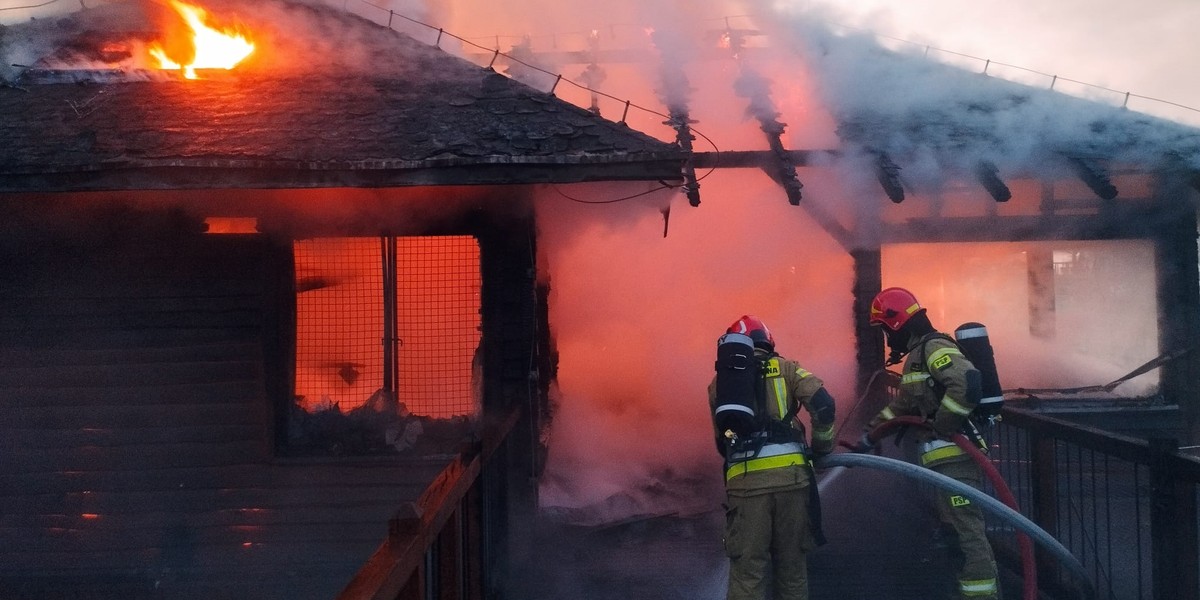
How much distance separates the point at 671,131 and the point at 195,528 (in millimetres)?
6131

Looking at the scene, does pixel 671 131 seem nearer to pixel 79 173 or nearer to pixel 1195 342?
pixel 79 173

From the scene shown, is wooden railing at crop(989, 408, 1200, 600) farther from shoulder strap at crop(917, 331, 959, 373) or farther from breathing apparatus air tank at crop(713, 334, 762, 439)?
breathing apparatus air tank at crop(713, 334, 762, 439)

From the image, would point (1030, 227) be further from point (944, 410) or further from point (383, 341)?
point (383, 341)

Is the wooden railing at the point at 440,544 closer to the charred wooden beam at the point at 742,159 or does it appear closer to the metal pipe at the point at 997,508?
the metal pipe at the point at 997,508

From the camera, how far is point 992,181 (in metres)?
6.68

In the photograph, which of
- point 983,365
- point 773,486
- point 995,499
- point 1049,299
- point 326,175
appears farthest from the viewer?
point 1049,299

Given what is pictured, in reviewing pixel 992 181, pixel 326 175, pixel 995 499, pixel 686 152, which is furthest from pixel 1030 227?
pixel 326 175

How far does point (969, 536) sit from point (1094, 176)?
14.1 ft

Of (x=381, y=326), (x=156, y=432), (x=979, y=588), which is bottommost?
(x=979, y=588)

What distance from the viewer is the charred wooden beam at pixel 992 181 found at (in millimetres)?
6535

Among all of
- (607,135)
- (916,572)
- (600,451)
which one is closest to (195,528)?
(600,451)

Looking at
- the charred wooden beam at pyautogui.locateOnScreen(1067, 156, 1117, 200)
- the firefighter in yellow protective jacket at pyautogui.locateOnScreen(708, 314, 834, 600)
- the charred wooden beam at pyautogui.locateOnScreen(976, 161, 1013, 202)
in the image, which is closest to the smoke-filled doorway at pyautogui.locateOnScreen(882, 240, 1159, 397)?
the charred wooden beam at pyautogui.locateOnScreen(1067, 156, 1117, 200)

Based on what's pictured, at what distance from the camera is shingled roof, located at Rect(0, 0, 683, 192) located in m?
4.68

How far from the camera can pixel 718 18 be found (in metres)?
10.3
